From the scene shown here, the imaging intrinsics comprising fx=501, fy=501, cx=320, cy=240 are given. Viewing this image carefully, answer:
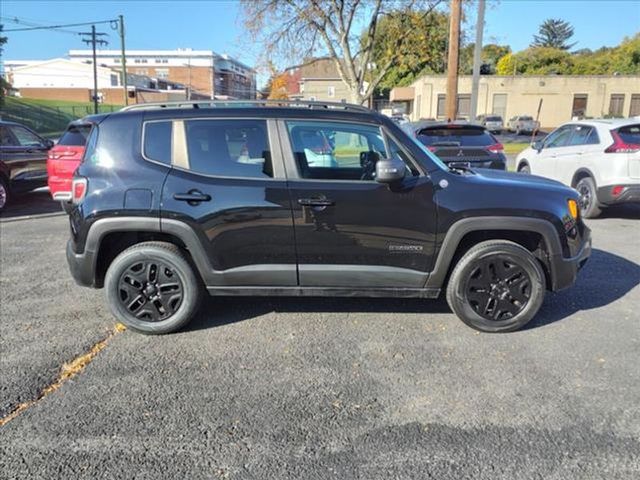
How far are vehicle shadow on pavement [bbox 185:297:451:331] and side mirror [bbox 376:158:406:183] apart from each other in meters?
1.40

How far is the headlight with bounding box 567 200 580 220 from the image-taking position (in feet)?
13.5

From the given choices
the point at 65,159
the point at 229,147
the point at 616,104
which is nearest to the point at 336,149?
the point at 229,147

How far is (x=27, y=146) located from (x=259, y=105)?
834cm

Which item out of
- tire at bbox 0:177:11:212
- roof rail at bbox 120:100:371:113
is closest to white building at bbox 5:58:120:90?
tire at bbox 0:177:11:212

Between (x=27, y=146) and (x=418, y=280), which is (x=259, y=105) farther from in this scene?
(x=27, y=146)

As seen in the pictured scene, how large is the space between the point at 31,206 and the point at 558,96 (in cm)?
5102

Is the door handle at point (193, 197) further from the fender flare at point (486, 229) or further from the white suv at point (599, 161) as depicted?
the white suv at point (599, 161)

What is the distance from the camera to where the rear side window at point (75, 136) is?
8195 mm

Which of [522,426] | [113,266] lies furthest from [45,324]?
[522,426]

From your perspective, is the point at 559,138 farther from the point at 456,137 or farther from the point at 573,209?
the point at 573,209

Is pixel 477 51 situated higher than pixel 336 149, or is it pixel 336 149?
pixel 477 51

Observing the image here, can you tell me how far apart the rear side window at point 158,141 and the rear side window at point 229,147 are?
0.16m

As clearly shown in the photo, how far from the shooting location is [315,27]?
65.3ft

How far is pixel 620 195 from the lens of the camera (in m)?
7.90
